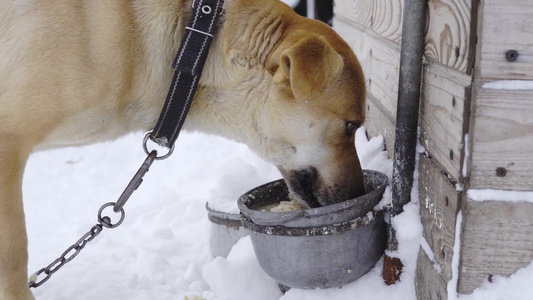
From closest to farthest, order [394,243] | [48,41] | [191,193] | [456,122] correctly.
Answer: [456,122] → [48,41] → [394,243] → [191,193]

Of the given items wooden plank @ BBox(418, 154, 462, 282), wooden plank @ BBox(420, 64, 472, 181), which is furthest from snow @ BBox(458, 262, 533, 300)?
wooden plank @ BBox(420, 64, 472, 181)

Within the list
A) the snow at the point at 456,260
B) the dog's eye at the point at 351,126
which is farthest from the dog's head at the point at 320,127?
the snow at the point at 456,260

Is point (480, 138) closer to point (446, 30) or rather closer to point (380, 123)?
point (446, 30)

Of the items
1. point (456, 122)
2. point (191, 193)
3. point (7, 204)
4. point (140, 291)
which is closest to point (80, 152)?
point (191, 193)

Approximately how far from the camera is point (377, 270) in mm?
2391

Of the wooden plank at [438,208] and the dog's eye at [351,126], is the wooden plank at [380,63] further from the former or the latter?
the wooden plank at [438,208]

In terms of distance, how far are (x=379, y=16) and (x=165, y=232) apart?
2.20 m

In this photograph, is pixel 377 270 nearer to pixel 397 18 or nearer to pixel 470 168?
pixel 470 168

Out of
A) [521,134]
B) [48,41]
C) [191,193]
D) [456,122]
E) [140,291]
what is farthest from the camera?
[191,193]

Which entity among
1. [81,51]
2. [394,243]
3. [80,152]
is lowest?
[80,152]

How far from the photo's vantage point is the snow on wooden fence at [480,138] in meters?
1.49

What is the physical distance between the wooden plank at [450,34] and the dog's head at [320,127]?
0.44 meters

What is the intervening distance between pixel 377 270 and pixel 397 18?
51.9 inches

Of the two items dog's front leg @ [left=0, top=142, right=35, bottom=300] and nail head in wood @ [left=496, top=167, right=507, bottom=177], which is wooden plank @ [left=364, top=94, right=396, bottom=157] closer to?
nail head in wood @ [left=496, top=167, right=507, bottom=177]
